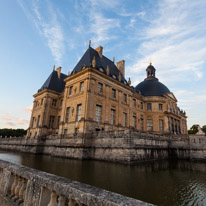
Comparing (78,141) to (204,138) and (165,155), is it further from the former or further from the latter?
(204,138)

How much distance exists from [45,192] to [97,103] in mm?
20212

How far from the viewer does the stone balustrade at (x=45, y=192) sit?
191 cm

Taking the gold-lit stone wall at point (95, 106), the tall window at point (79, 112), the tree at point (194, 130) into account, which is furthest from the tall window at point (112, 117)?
the tree at point (194, 130)

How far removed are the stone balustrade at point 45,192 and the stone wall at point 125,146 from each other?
1256 cm

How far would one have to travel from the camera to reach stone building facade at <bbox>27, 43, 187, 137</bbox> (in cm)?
2250

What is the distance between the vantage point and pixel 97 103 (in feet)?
74.9

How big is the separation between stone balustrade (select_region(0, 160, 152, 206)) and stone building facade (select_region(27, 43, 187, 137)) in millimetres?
16640

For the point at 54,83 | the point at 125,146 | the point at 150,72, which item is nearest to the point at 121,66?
the point at 150,72

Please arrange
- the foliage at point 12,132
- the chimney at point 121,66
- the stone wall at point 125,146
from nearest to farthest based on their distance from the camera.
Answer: the stone wall at point 125,146 → the chimney at point 121,66 → the foliage at point 12,132

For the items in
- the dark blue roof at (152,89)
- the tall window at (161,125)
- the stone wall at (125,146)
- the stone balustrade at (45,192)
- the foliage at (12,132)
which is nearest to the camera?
the stone balustrade at (45,192)

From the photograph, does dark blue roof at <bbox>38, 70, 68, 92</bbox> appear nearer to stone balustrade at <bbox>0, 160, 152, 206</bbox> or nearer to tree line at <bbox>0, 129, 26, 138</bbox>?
stone balustrade at <bbox>0, 160, 152, 206</bbox>

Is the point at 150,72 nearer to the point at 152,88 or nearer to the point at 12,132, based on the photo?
the point at 152,88

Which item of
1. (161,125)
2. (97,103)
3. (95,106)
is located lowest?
(161,125)

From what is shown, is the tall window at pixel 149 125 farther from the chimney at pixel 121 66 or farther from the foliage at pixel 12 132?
the foliage at pixel 12 132
